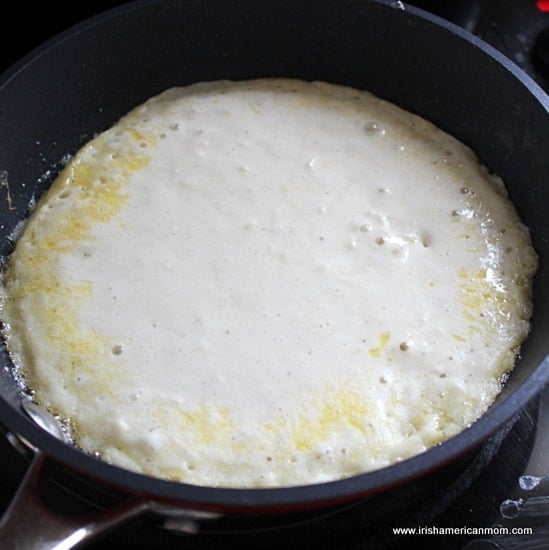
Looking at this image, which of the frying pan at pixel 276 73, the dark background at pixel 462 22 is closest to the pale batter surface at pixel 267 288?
the frying pan at pixel 276 73

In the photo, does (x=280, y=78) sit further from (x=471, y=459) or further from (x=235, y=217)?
(x=471, y=459)

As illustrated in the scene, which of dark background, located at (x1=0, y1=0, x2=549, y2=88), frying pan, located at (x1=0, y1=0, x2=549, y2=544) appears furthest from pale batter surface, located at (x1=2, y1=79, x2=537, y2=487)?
dark background, located at (x1=0, y1=0, x2=549, y2=88)

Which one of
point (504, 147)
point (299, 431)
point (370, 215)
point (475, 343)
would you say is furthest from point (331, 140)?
point (299, 431)
